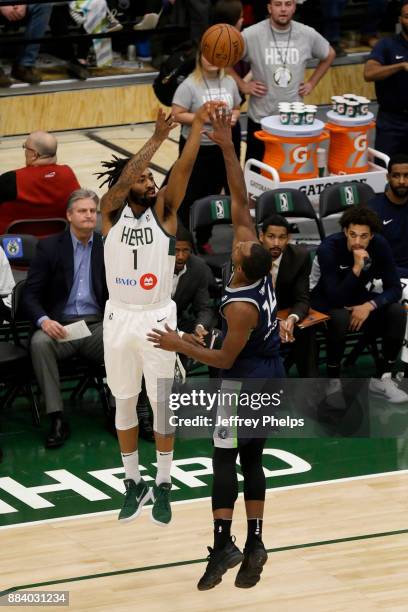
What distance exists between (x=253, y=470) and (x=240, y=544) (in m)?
0.99

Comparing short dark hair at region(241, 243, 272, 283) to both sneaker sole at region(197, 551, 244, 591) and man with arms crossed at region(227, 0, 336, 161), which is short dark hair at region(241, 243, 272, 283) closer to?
sneaker sole at region(197, 551, 244, 591)

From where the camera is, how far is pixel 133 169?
6.62 m

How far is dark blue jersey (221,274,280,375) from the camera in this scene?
6383mm

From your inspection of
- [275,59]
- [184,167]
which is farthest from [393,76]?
[184,167]

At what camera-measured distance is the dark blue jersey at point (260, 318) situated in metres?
6.38

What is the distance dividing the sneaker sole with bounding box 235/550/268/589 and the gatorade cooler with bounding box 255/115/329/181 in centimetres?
490

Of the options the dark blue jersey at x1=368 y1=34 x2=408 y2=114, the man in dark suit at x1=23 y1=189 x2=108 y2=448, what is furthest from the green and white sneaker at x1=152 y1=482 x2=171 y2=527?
the dark blue jersey at x1=368 y1=34 x2=408 y2=114

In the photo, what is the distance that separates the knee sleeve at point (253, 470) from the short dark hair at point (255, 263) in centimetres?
88

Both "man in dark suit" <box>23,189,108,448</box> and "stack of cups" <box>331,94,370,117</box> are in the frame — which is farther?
"stack of cups" <box>331,94,370,117</box>

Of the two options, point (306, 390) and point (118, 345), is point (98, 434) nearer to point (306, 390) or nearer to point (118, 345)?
point (306, 390)

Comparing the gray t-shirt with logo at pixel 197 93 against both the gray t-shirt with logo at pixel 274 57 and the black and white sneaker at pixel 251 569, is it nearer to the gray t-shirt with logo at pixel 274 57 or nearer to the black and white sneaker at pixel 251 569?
the gray t-shirt with logo at pixel 274 57

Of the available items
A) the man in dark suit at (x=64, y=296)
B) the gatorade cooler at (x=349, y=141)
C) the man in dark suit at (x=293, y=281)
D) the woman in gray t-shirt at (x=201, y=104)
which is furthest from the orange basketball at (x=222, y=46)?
the gatorade cooler at (x=349, y=141)

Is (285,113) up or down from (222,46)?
down

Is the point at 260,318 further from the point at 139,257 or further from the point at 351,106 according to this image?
the point at 351,106
